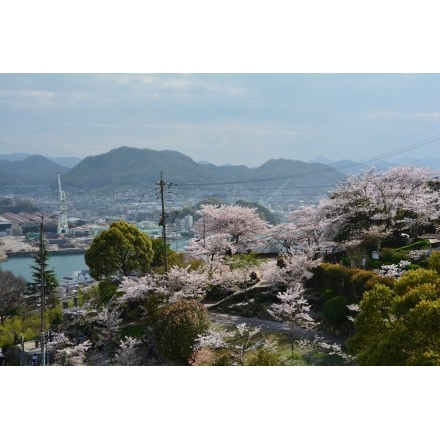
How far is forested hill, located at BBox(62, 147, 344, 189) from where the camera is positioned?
1118 centimetres

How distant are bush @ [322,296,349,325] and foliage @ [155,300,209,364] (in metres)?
2.21

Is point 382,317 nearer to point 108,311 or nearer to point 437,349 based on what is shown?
point 437,349

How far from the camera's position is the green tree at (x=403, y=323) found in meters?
5.47

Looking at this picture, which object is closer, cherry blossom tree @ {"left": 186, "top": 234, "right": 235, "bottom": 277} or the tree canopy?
the tree canopy

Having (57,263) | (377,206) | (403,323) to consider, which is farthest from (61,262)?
(403,323)

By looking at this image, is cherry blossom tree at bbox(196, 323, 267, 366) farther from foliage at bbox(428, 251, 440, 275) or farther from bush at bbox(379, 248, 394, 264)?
bush at bbox(379, 248, 394, 264)

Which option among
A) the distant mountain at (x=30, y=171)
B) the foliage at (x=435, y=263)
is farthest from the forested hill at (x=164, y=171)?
the foliage at (x=435, y=263)

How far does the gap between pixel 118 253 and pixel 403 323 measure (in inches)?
286

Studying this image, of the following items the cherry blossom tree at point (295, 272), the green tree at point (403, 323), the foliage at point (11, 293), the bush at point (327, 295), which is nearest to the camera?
the green tree at point (403, 323)

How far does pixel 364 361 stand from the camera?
6.17 m

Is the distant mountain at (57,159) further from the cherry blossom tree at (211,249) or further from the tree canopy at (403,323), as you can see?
the tree canopy at (403,323)

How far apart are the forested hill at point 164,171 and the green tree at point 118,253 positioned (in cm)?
101

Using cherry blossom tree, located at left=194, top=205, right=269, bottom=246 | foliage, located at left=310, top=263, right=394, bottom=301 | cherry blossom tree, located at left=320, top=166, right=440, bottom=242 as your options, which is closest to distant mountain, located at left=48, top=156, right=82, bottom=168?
cherry blossom tree, located at left=194, top=205, right=269, bottom=246

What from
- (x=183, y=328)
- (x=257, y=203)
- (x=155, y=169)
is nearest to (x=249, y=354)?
(x=183, y=328)
